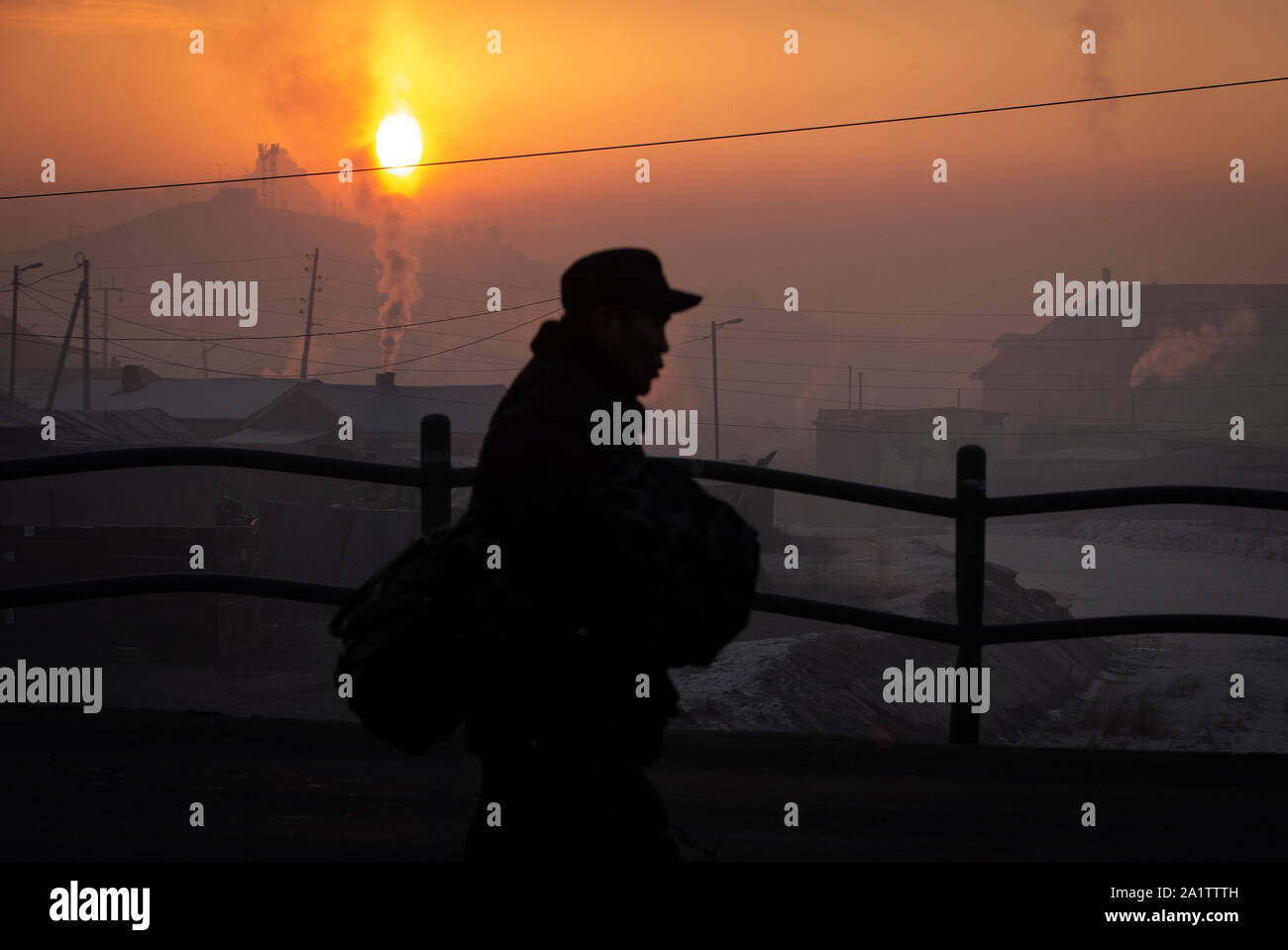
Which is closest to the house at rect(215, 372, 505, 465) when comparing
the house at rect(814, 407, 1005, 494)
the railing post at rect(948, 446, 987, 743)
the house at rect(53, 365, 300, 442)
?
the house at rect(53, 365, 300, 442)

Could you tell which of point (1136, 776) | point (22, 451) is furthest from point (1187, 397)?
point (1136, 776)

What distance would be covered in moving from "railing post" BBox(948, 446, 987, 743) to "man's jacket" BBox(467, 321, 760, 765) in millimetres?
3375

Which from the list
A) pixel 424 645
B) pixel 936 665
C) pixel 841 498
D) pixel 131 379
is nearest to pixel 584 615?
pixel 424 645

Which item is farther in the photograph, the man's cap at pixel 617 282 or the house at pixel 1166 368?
the house at pixel 1166 368

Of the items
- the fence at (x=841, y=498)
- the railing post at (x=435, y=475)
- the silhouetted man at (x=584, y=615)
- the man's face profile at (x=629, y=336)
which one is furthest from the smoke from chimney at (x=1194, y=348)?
the silhouetted man at (x=584, y=615)

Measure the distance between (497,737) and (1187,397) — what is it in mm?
106163

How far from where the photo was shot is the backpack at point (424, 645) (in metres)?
2.20

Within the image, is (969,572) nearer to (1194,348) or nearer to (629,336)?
(629,336)

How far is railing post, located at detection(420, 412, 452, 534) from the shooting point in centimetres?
551

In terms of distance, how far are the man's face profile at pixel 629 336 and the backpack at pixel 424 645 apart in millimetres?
462

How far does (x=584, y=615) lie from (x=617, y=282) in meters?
0.68

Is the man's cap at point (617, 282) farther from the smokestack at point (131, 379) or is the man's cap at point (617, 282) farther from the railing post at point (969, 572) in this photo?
the smokestack at point (131, 379)

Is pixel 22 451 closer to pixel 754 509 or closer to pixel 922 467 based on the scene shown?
pixel 754 509

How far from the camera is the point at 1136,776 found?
5180 millimetres
